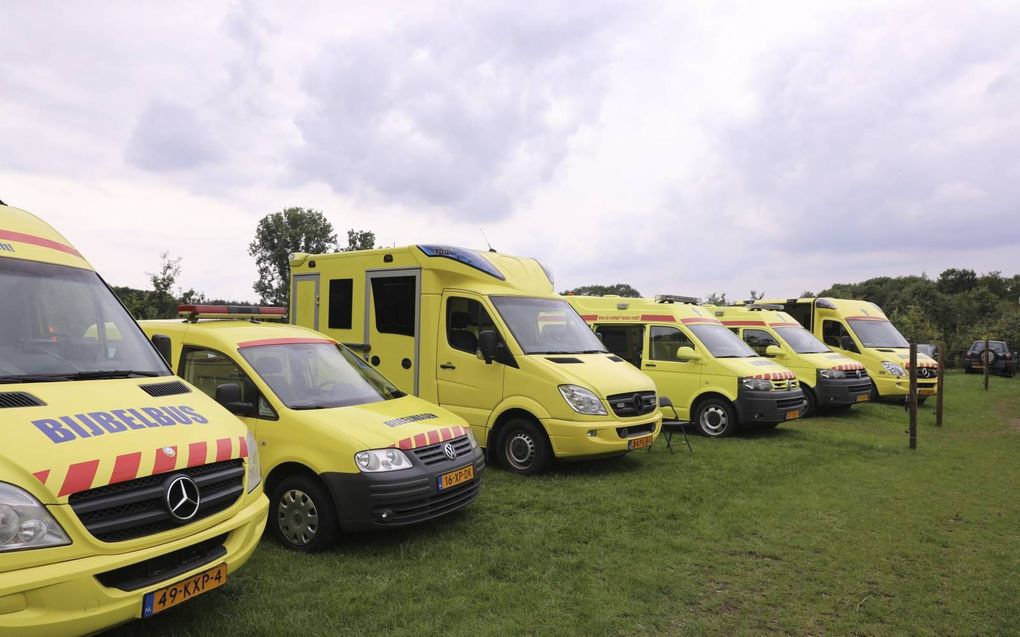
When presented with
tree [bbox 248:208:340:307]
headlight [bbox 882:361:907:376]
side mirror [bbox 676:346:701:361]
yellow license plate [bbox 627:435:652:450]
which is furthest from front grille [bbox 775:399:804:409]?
tree [bbox 248:208:340:307]

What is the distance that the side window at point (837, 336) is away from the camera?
14924 mm

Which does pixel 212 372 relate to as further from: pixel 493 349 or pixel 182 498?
pixel 493 349

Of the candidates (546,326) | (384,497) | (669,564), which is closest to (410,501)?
(384,497)

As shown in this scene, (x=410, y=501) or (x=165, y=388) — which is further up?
(x=165, y=388)

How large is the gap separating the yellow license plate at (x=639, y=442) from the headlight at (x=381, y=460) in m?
3.35

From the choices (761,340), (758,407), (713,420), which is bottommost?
(713,420)

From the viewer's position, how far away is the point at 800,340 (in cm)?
1349

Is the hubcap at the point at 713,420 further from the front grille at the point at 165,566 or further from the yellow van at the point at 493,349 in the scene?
the front grille at the point at 165,566

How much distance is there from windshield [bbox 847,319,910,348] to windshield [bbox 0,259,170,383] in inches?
583

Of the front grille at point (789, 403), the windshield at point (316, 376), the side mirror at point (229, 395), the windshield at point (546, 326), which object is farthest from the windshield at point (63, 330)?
the front grille at point (789, 403)

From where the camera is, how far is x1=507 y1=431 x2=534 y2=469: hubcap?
24.3 ft

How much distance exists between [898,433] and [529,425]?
731cm

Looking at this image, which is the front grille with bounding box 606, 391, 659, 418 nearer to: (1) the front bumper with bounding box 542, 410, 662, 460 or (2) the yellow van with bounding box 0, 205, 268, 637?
(1) the front bumper with bounding box 542, 410, 662, 460

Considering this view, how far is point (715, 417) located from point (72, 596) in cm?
930
